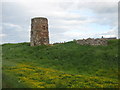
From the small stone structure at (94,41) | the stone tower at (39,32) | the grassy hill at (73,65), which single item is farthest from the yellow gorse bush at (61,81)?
the stone tower at (39,32)

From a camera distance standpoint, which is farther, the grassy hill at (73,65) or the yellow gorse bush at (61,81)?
the grassy hill at (73,65)

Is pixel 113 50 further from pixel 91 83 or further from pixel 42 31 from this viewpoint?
pixel 42 31

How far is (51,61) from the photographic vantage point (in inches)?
1286

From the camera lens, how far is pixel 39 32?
4844cm

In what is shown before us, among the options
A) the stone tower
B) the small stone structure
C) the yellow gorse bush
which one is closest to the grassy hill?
the yellow gorse bush

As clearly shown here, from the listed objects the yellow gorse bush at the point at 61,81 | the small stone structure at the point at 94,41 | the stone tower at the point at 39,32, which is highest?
the stone tower at the point at 39,32

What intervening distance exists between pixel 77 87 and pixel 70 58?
1644cm

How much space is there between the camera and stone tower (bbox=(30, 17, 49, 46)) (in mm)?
48369

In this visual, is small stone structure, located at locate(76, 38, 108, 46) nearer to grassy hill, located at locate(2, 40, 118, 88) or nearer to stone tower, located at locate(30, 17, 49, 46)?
grassy hill, located at locate(2, 40, 118, 88)

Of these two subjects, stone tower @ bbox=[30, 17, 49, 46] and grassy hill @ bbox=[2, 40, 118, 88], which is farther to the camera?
stone tower @ bbox=[30, 17, 49, 46]

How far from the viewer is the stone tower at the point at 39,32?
159 feet

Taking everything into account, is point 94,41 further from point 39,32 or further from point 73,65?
point 39,32

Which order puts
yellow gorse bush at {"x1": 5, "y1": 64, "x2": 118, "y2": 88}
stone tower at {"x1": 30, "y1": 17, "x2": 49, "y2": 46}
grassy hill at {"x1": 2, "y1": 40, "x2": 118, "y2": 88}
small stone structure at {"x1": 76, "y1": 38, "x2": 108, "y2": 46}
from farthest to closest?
stone tower at {"x1": 30, "y1": 17, "x2": 49, "y2": 46} → small stone structure at {"x1": 76, "y1": 38, "x2": 108, "y2": 46} → grassy hill at {"x1": 2, "y1": 40, "x2": 118, "y2": 88} → yellow gorse bush at {"x1": 5, "y1": 64, "x2": 118, "y2": 88}

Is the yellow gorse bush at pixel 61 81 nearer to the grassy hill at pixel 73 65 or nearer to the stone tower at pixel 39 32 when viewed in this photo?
the grassy hill at pixel 73 65
